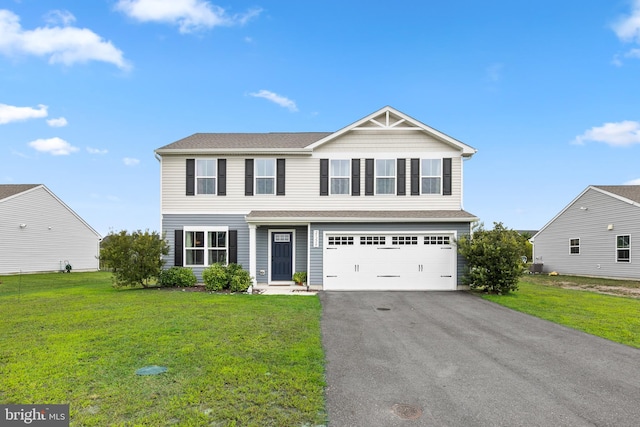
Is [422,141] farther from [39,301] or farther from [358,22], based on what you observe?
[39,301]

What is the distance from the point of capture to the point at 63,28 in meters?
13.7

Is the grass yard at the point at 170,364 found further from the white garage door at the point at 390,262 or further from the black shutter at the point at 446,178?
the black shutter at the point at 446,178

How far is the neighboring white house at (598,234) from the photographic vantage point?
63.5 feet

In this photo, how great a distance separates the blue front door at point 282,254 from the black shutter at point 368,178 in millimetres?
3680

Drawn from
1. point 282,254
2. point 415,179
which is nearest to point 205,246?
point 282,254

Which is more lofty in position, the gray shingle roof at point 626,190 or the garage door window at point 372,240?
the gray shingle roof at point 626,190

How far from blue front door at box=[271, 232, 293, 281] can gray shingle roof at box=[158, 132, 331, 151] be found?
3.75m

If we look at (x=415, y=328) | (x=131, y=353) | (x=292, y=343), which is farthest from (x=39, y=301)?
(x=415, y=328)

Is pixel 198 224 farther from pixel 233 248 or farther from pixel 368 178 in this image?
pixel 368 178

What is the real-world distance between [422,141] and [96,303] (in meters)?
13.1

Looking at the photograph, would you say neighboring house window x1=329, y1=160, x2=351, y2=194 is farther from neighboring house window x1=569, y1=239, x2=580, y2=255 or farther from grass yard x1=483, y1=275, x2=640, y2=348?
neighboring house window x1=569, y1=239, x2=580, y2=255

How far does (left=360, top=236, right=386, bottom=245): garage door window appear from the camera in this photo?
45.6 feet

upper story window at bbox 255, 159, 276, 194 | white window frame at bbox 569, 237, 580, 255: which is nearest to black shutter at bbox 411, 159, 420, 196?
upper story window at bbox 255, 159, 276, 194

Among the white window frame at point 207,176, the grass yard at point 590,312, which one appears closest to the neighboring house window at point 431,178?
the grass yard at point 590,312
